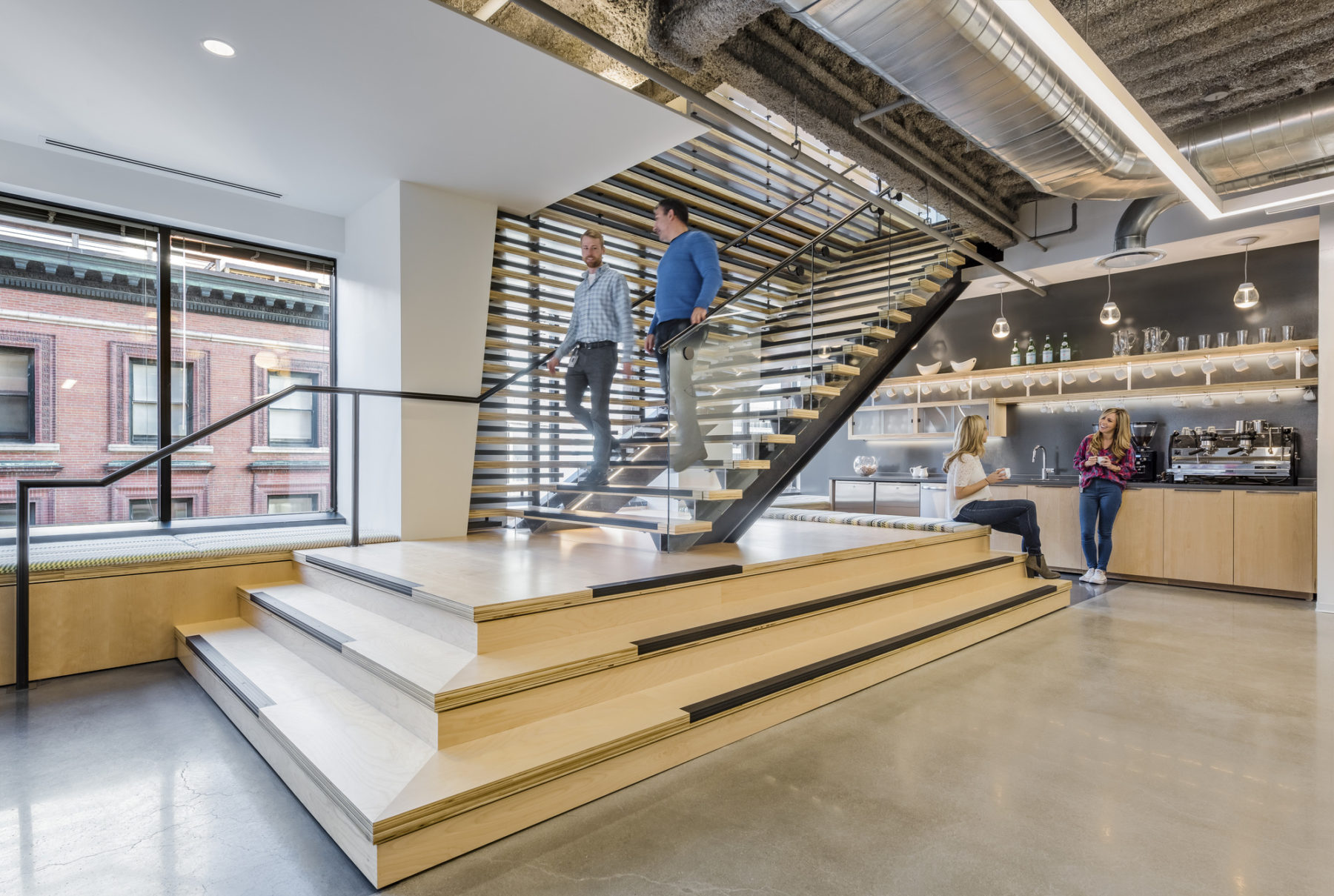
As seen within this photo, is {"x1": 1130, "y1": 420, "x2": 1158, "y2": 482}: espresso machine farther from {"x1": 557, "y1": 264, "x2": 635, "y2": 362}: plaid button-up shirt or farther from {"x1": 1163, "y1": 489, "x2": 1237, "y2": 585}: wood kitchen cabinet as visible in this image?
{"x1": 557, "y1": 264, "x2": 635, "y2": 362}: plaid button-up shirt

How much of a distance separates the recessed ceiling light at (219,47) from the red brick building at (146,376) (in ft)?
7.03

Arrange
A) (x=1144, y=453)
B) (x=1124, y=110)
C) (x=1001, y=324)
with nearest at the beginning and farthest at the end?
1. (x=1124, y=110)
2. (x=1144, y=453)
3. (x=1001, y=324)

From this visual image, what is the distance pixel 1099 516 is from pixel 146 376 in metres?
7.69

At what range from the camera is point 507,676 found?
7.37 feet

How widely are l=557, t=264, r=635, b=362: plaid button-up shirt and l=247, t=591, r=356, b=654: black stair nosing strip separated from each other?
94.1 inches

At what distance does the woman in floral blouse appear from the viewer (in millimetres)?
6000

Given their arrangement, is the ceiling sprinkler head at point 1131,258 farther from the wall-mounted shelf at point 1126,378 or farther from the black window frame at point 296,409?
the black window frame at point 296,409

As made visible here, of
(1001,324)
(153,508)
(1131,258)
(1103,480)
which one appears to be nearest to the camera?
(153,508)

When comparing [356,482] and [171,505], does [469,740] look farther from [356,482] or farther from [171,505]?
[171,505]

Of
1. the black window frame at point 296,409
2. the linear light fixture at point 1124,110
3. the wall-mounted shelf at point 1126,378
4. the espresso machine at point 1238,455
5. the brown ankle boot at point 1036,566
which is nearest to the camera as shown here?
the linear light fixture at point 1124,110

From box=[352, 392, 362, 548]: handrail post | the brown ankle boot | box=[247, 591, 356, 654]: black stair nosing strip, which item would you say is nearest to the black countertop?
the brown ankle boot

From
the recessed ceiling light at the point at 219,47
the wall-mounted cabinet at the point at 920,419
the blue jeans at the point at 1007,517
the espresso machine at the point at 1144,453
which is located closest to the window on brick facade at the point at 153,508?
the recessed ceiling light at the point at 219,47

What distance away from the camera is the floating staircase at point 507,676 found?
1939mm

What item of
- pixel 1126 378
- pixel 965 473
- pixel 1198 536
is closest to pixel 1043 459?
pixel 1126 378
